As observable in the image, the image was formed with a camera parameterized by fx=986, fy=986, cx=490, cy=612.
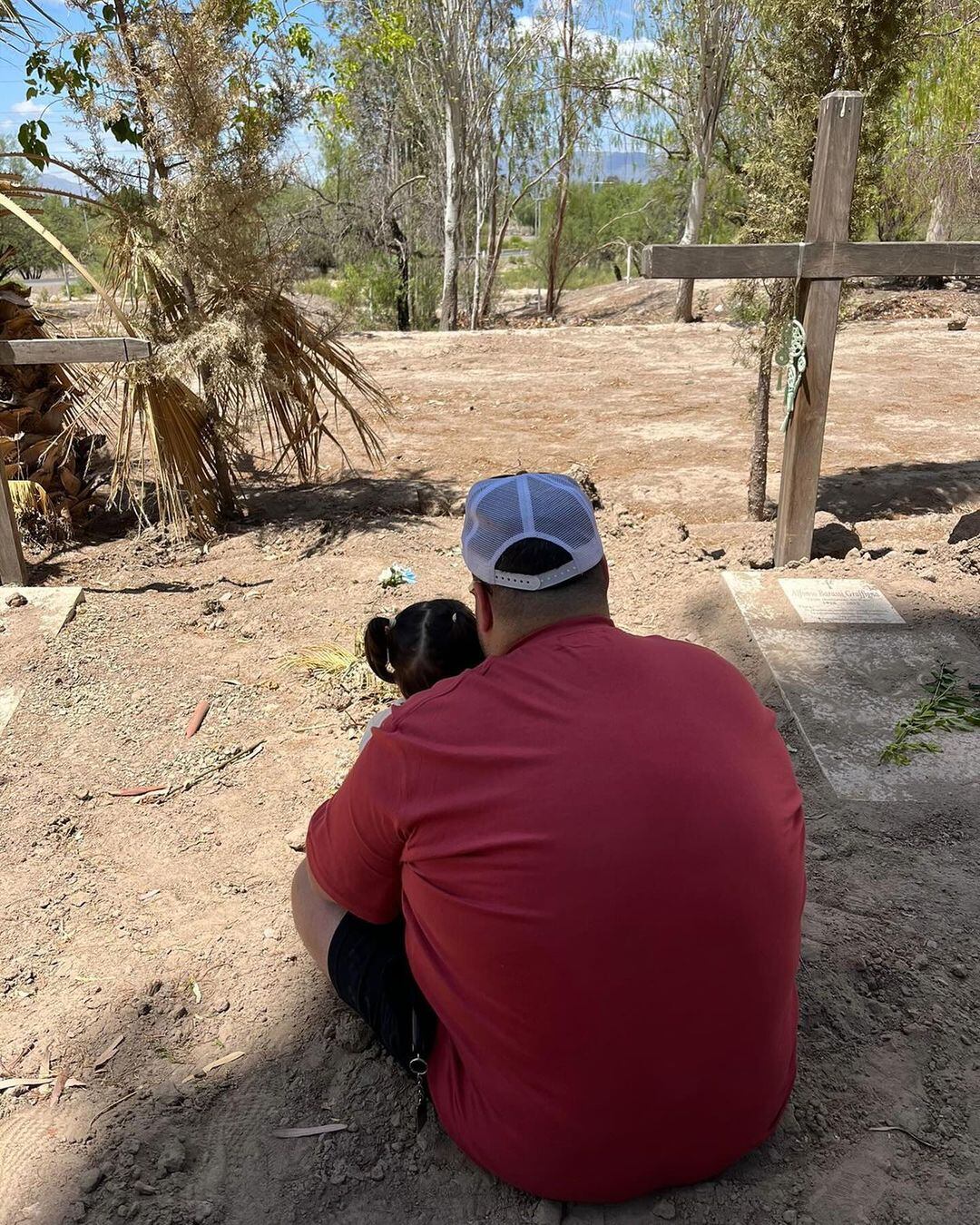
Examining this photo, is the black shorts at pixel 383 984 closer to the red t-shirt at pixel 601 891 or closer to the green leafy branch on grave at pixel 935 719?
the red t-shirt at pixel 601 891

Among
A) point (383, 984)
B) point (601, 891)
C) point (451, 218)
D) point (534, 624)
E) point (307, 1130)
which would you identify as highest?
point (451, 218)

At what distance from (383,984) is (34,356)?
4439 mm

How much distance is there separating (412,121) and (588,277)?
10191mm

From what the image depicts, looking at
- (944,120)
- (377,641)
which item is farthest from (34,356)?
(944,120)

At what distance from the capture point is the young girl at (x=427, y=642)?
8.63 feet

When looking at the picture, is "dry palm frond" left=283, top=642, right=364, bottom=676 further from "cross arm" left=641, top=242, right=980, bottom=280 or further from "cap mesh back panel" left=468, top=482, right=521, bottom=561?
"cap mesh back panel" left=468, top=482, right=521, bottom=561

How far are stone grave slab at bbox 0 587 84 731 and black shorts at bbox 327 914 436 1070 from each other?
259 centimetres

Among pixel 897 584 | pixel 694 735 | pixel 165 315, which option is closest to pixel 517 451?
pixel 165 315

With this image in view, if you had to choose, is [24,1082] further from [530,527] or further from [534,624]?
[530,527]

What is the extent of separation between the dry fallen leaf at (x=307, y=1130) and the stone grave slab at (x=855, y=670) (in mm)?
1817

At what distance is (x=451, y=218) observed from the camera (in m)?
20.8

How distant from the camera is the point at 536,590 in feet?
5.58

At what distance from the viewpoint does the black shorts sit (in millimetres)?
1857

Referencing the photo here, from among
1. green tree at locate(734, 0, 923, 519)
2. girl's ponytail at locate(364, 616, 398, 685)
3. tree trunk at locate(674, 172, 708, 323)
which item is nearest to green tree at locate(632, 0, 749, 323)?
tree trunk at locate(674, 172, 708, 323)
